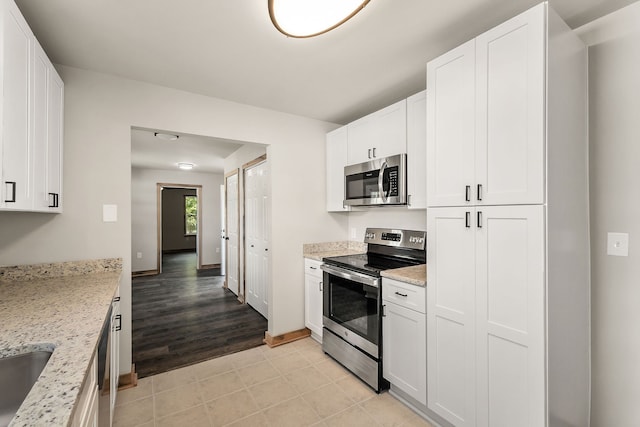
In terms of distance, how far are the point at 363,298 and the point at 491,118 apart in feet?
5.04

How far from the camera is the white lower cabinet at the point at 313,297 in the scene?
9.59 feet

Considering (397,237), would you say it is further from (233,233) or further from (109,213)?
(233,233)

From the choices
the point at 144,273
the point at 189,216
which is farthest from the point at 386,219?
the point at 189,216

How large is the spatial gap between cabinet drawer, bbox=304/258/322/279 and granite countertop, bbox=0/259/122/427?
1672mm

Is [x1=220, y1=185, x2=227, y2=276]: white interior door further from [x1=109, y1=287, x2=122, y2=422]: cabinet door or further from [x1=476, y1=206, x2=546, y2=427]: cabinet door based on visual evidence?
[x1=476, y1=206, x2=546, y2=427]: cabinet door

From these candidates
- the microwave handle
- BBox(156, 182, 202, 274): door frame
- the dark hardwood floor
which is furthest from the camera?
BBox(156, 182, 202, 274): door frame

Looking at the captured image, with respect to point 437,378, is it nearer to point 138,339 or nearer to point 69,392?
point 69,392

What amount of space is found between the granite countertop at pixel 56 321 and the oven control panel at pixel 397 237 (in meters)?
2.16

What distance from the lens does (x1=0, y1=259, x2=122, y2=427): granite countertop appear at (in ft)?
2.26

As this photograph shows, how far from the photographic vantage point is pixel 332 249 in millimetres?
3387

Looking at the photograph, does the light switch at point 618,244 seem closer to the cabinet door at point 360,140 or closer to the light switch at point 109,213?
the cabinet door at point 360,140

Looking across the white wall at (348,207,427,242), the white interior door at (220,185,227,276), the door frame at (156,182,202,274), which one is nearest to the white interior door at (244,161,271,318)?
the white wall at (348,207,427,242)

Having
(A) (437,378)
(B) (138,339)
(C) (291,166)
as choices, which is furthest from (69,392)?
(B) (138,339)

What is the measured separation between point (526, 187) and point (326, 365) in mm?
2125
